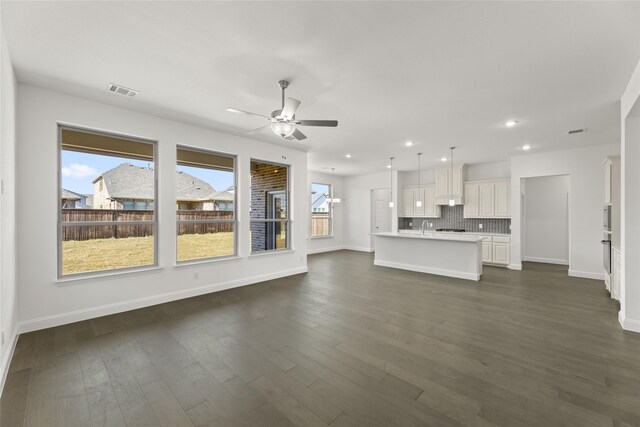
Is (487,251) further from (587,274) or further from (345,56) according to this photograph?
(345,56)

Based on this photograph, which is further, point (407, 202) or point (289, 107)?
point (407, 202)

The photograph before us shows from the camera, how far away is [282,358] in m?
2.69

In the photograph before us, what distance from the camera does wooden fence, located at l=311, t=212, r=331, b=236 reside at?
→ 32.6 feet

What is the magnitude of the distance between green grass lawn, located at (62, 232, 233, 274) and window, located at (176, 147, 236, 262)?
2cm

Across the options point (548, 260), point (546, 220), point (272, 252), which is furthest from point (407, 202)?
point (272, 252)

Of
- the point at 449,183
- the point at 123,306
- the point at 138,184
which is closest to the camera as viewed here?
the point at 123,306

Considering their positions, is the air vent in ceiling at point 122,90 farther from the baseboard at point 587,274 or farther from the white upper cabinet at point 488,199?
the baseboard at point 587,274

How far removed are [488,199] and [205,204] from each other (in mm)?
7252

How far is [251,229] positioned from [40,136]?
133 inches

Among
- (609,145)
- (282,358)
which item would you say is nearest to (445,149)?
(609,145)

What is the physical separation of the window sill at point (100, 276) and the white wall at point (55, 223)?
28 mm

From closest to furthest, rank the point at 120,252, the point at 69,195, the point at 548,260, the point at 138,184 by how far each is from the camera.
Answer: the point at 69,195
the point at 120,252
the point at 138,184
the point at 548,260

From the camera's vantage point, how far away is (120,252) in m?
4.11

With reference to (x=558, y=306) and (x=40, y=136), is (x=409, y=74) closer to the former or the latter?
(x=558, y=306)
